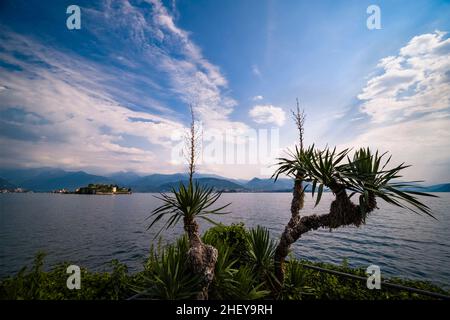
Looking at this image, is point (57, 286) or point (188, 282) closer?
point (188, 282)

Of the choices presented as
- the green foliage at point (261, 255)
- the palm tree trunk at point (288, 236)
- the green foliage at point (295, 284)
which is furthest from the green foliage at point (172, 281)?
the green foliage at point (295, 284)

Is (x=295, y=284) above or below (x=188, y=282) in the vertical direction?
below

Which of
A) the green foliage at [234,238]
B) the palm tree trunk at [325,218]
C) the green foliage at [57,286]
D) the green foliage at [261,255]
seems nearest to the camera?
the green foliage at [57,286]

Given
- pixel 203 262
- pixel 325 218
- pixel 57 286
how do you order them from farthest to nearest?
pixel 325 218
pixel 57 286
pixel 203 262

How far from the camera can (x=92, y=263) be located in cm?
1809

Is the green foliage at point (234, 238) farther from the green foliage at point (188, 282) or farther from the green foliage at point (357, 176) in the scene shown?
the green foliage at point (357, 176)

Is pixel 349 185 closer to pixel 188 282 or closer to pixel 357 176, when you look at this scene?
pixel 357 176

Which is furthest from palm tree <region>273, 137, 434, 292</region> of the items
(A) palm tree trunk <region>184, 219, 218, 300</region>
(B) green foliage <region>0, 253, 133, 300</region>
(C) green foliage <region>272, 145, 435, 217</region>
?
(B) green foliage <region>0, 253, 133, 300</region>

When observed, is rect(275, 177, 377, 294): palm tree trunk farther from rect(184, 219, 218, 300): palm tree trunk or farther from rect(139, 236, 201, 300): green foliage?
rect(139, 236, 201, 300): green foliage

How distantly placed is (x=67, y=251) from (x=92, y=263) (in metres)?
6.15

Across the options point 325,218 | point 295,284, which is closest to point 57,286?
point 295,284

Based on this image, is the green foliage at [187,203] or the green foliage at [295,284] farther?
the green foliage at [295,284]

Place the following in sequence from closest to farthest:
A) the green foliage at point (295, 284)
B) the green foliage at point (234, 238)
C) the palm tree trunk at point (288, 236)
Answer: the palm tree trunk at point (288, 236)
the green foliage at point (295, 284)
the green foliage at point (234, 238)
